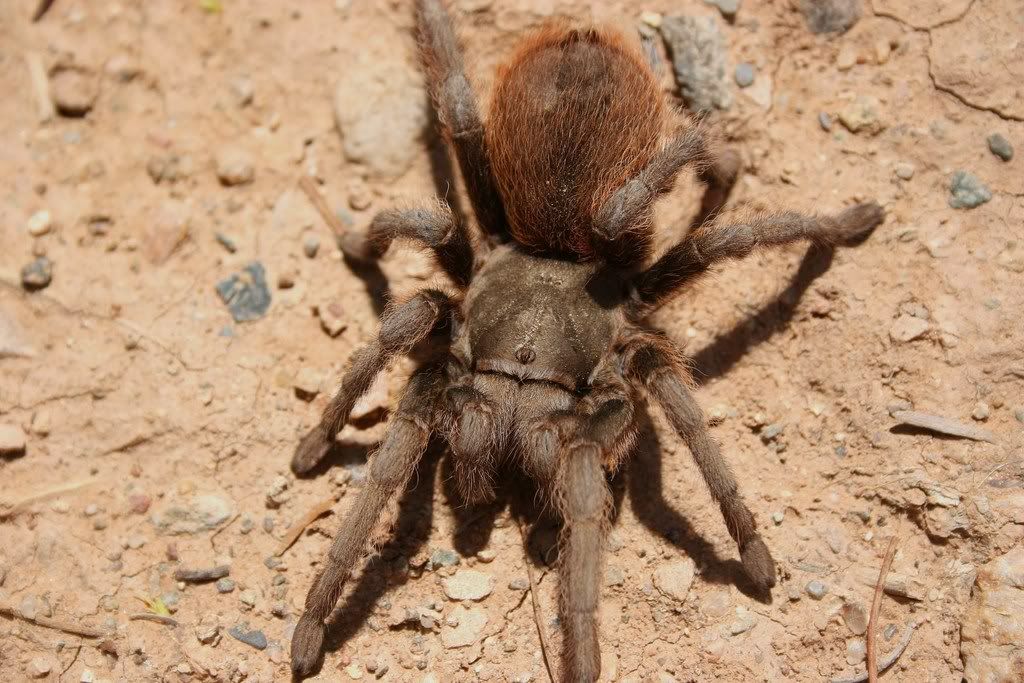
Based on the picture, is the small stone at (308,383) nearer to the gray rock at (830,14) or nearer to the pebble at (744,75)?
the pebble at (744,75)

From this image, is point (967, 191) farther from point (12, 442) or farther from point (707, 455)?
point (12, 442)

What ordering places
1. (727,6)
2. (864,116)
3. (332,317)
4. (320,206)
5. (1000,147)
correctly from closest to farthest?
(1000,147)
(864,116)
(332,317)
(727,6)
(320,206)

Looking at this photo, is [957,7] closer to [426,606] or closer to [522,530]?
[522,530]

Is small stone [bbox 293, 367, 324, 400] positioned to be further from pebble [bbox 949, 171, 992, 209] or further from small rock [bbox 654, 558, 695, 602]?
pebble [bbox 949, 171, 992, 209]

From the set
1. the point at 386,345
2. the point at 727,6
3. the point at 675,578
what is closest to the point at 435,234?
the point at 386,345

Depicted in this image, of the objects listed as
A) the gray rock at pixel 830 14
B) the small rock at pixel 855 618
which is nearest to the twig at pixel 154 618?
the small rock at pixel 855 618
